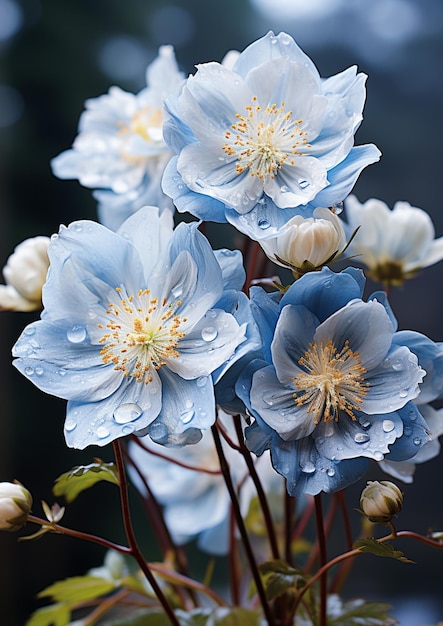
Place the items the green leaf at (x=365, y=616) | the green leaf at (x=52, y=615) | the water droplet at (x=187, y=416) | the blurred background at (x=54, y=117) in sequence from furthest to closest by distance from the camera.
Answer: the blurred background at (x=54, y=117), the green leaf at (x=52, y=615), the green leaf at (x=365, y=616), the water droplet at (x=187, y=416)

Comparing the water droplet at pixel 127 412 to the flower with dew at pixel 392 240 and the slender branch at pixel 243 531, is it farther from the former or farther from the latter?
the flower with dew at pixel 392 240

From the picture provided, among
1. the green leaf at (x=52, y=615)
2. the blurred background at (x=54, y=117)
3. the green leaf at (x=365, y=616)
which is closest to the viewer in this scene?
the green leaf at (x=365, y=616)

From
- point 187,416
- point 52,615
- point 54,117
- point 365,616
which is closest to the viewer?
point 187,416

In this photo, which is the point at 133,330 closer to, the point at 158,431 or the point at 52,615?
the point at 158,431

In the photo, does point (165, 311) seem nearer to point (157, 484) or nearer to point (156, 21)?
point (157, 484)

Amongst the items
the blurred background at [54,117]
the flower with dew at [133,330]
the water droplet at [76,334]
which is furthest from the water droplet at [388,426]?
the blurred background at [54,117]

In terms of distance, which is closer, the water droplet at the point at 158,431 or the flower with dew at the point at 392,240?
the water droplet at the point at 158,431

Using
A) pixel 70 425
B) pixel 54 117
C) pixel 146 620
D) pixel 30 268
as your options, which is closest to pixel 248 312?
pixel 70 425
